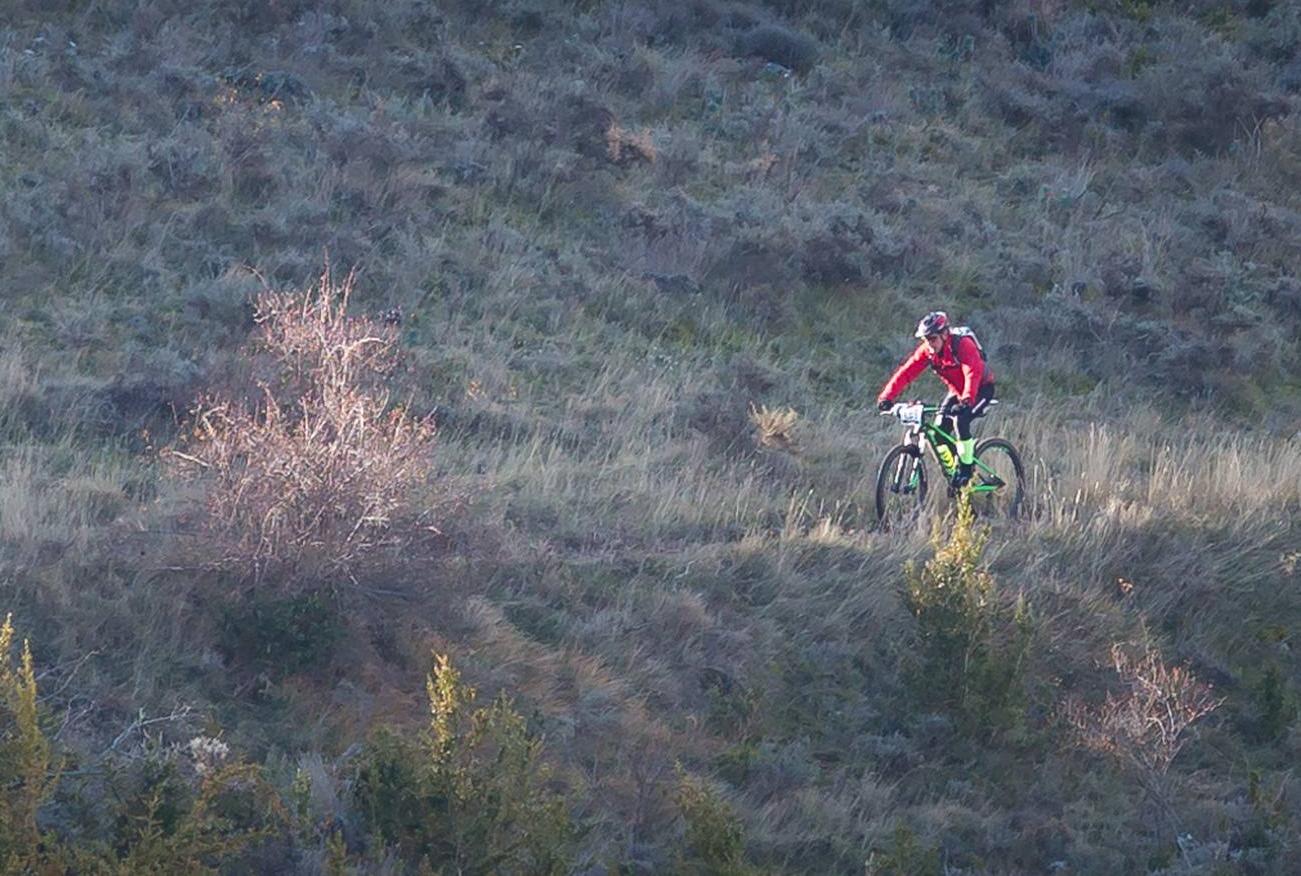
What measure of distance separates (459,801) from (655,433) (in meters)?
5.47

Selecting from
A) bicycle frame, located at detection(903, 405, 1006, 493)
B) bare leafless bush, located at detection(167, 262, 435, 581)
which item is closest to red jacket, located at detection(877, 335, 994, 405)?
bicycle frame, located at detection(903, 405, 1006, 493)

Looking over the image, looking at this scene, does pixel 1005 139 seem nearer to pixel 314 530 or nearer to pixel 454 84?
pixel 454 84

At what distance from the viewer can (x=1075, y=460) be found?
39.9ft

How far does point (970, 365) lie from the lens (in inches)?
405

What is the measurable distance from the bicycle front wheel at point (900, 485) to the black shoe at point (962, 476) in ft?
0.73

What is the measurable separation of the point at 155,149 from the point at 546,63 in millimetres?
5341

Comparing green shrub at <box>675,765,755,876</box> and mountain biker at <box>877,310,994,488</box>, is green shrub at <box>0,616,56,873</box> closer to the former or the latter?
green shrub at <box>675,765,755,876</box>

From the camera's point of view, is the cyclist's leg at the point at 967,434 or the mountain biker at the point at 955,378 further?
Answer: the cyclist's leg at the point at 967,434

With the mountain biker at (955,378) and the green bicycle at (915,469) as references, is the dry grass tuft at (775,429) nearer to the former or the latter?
the green bicycle at (915,469)

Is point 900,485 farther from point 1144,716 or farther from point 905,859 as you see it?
point 905,859


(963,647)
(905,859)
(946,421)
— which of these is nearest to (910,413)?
(946,421)

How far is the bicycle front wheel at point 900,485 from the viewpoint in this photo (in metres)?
10.5

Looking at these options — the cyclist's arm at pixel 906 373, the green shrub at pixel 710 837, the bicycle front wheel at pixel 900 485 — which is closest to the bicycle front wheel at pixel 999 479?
the bicycle front wheel at pixel 900 485

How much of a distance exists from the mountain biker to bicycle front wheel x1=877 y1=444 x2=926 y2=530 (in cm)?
23
